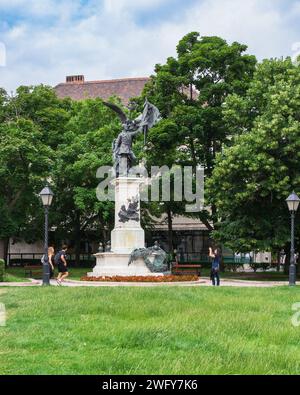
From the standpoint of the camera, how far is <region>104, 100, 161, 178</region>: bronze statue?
31.7 m

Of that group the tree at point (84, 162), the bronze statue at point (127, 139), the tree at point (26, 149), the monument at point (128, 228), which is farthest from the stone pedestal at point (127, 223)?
the tree at point (84, 162)

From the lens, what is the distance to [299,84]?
32312 millimetres

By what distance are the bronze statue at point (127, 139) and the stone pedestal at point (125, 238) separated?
0.78m

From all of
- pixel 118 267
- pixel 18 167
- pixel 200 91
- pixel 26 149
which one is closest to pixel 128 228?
pixel 118 267

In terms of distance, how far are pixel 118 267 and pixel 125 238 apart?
1495mm

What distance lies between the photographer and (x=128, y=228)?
30594 mm

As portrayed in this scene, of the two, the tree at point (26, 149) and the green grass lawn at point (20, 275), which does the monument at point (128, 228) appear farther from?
the tree at point (26, 149)

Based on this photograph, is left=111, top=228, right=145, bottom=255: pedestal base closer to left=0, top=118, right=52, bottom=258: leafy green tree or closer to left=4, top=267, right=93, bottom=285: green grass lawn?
left=4, top=267, right=93, bottom=285: green grass lawn

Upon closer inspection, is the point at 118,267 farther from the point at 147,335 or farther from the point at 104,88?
the point at 104,88

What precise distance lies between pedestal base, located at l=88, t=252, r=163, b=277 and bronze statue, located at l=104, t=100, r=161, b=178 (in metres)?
4.05

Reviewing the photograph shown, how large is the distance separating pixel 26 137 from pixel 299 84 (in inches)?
585

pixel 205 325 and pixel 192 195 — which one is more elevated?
pixel 192 195
